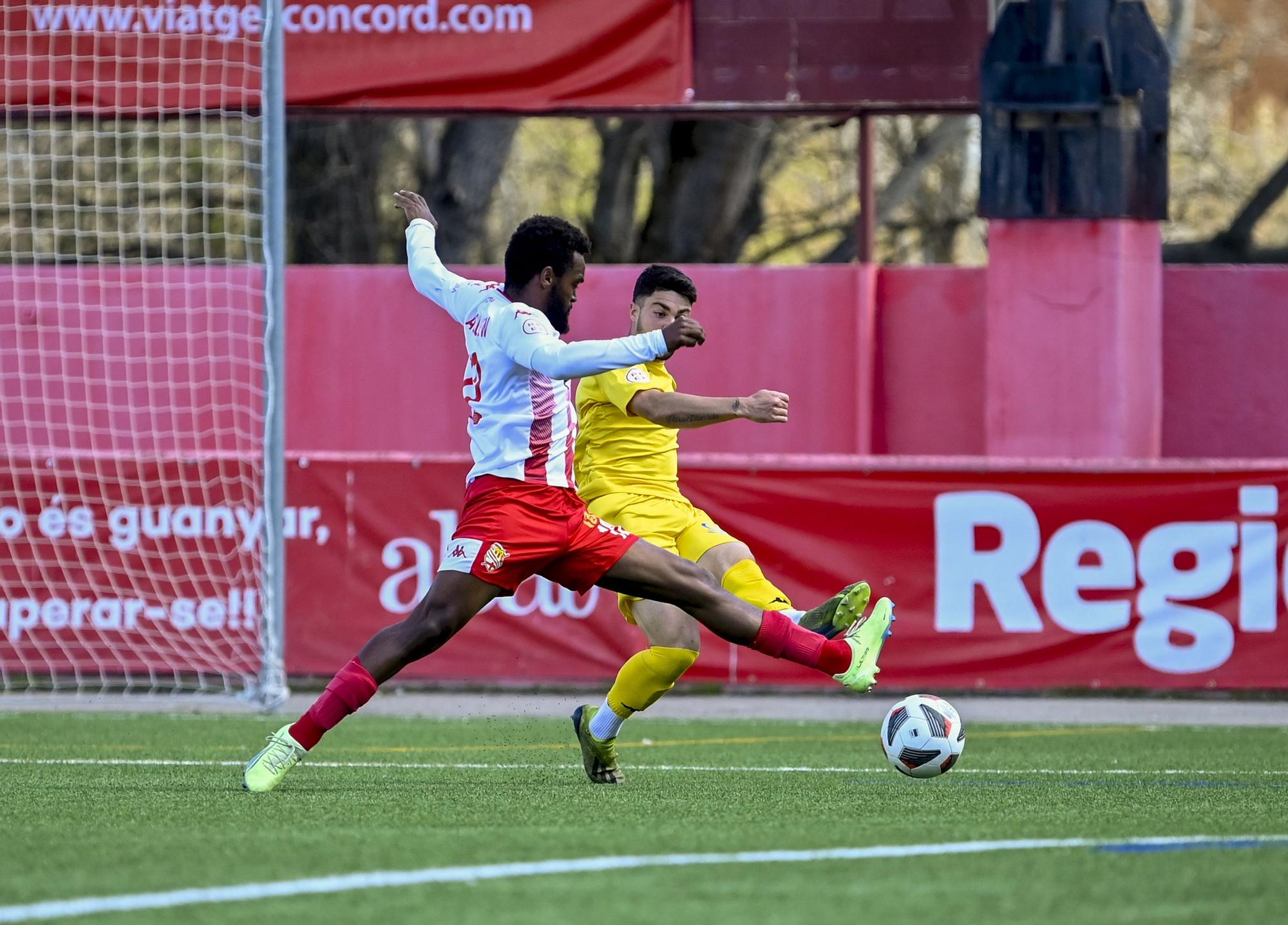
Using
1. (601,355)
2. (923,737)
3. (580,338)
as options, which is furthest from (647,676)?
(580,338)

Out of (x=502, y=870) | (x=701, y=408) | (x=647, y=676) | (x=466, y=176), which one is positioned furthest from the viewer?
(x=466, y=176)

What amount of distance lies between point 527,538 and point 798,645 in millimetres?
1130

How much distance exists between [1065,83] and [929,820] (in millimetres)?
9344

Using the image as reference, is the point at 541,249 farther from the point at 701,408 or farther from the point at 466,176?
the point at 466,176

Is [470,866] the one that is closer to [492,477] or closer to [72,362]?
[492,477]

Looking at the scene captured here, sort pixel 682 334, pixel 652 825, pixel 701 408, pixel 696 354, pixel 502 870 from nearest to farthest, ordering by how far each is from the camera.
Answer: pixel 502 870 → pixel 652 825 → pixel 682 334 → pixel 701 408 → pixel 696 354

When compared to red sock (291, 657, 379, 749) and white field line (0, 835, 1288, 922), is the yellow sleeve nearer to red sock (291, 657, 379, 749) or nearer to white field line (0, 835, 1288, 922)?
red sock (291, 657, 379, 749)

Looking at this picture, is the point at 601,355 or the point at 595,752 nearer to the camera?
the point at 601,355

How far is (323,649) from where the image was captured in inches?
537

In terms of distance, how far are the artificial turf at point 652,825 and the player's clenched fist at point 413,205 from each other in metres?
2.26

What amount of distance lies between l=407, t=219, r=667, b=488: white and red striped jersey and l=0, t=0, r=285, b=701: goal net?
4999mm

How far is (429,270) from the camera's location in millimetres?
7836

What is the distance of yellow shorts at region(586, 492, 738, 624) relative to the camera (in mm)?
8469

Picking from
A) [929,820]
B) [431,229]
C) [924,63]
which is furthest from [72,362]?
[929,820]
